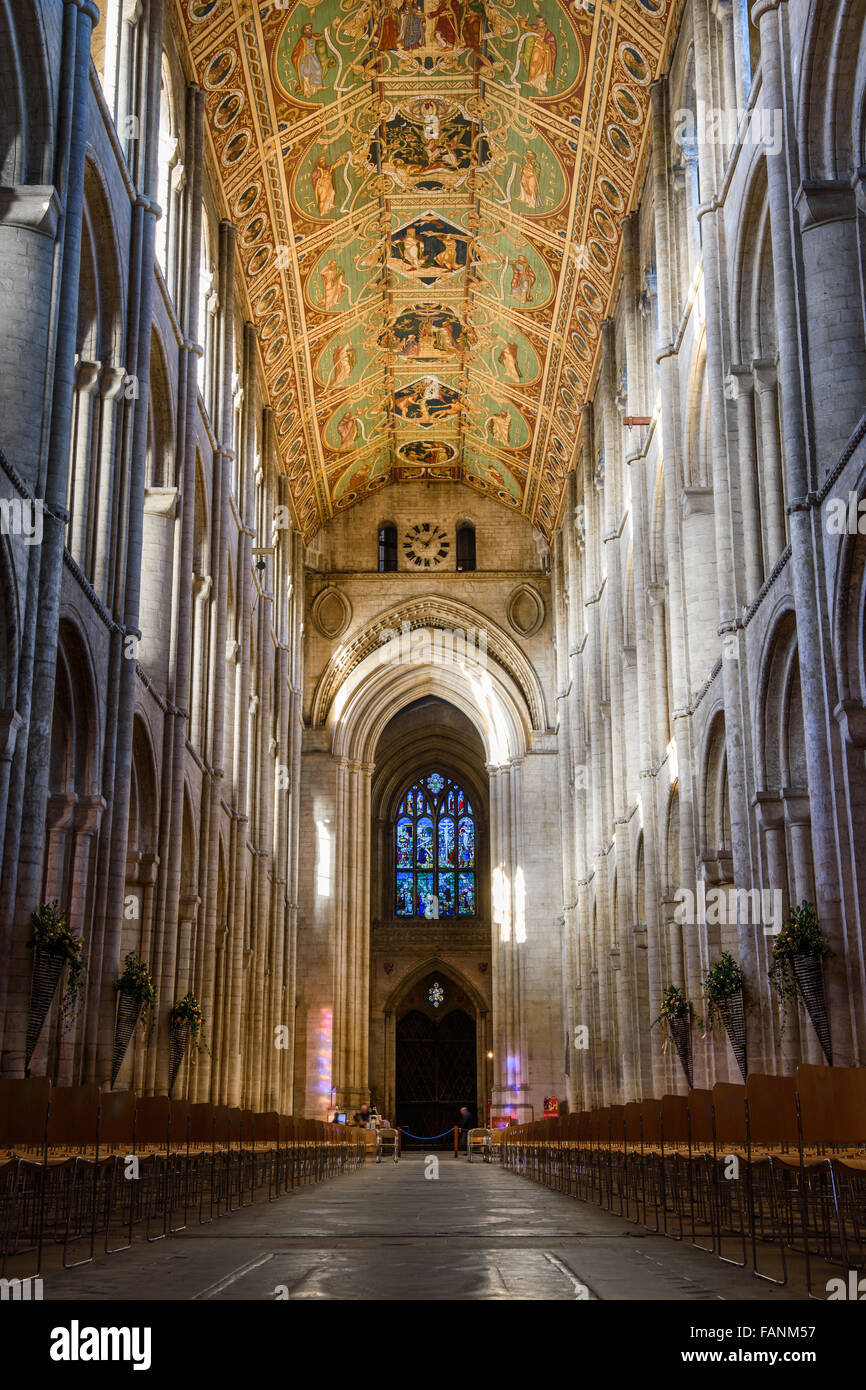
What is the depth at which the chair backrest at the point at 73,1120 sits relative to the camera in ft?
32.2

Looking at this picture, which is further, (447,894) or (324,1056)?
(447,894)

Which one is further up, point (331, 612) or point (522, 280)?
point (522, 280)

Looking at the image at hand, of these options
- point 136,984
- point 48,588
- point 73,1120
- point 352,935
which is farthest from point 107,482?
point 352,935

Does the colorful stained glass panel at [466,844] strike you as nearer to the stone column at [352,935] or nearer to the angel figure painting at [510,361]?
the stone column at [352,935]

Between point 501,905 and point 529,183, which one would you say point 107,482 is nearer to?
point 529,183

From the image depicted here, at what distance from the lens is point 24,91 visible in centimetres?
1301

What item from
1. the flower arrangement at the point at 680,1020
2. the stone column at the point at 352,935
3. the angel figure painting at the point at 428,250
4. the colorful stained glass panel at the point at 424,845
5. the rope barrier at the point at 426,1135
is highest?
the angel figure painting at the point at 428,250

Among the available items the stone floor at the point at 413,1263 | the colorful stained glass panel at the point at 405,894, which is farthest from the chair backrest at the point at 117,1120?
the colorful stained glass panel at the point at 405,894

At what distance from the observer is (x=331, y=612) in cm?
3894

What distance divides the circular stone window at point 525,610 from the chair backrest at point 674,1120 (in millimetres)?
27255

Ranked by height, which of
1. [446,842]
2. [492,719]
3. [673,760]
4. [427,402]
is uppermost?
[427,402]

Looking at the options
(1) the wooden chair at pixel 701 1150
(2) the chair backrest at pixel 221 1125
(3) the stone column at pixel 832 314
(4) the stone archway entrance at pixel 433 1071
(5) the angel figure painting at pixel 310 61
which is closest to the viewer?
(1) the wooden chair at pixel 701 1150

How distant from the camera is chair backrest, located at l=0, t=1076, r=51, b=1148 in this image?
883 cm

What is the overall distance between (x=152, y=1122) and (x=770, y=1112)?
535cm
